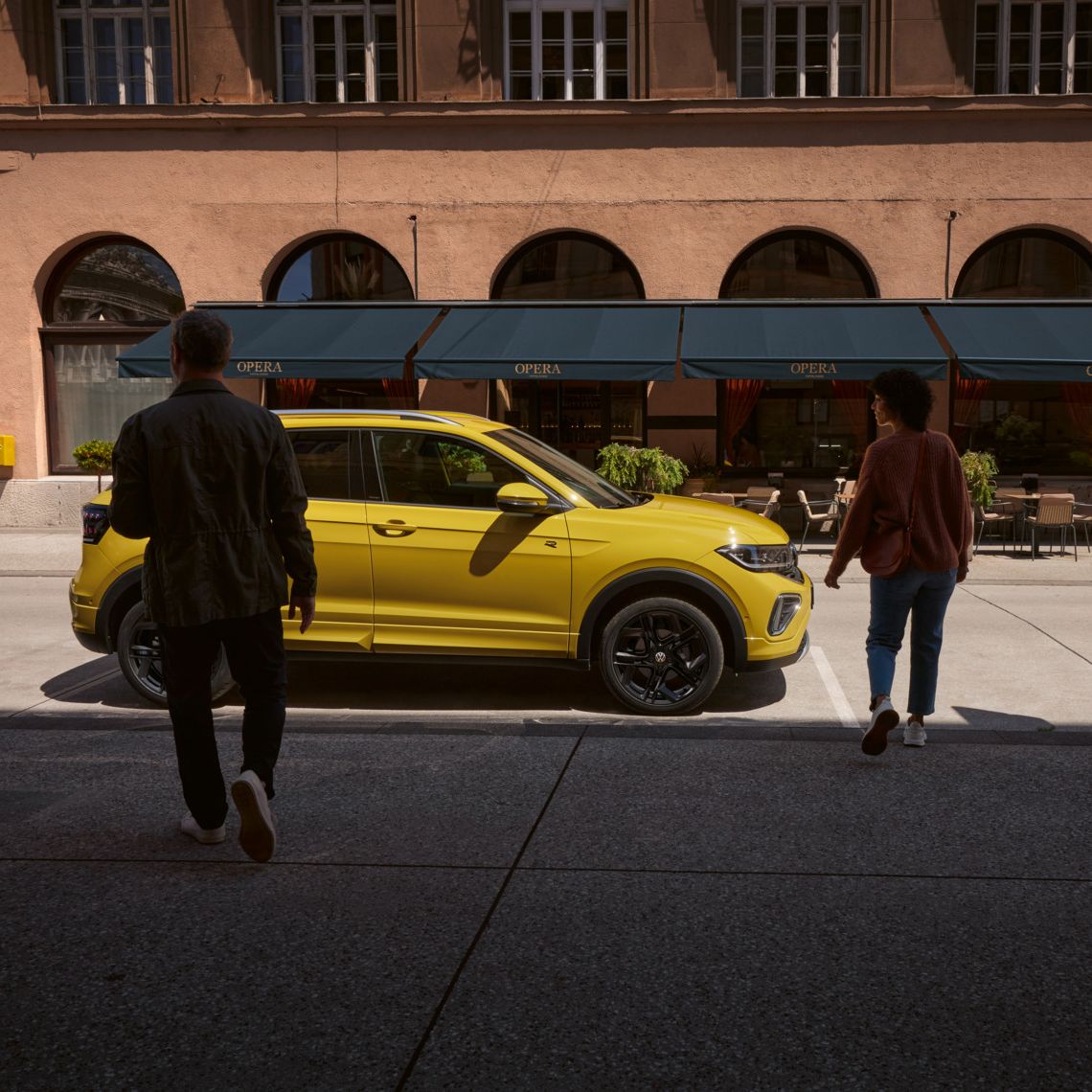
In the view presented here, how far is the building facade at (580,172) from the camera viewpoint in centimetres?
1805

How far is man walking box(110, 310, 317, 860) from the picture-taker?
420 centimetres

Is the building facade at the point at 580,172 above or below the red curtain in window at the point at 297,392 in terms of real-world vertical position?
above

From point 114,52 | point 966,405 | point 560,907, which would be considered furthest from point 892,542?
point 114,52

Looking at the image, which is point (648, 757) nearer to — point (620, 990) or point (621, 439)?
point (620, 990)

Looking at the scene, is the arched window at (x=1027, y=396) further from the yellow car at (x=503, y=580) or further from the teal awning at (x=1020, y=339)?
the yellow car at (x=503, y=580)

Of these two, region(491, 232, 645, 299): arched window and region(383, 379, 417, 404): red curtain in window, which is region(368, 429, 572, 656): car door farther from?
region(491, 232, 645, 299): arched window

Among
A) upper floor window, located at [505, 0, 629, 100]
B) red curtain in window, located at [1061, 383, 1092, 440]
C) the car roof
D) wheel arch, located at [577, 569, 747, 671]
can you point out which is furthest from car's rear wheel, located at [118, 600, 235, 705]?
red curtain in window, located at [1061, 383, 1092, 440]

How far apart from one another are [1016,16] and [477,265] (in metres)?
8.97

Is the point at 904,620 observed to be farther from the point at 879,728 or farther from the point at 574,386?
the point at 574,386

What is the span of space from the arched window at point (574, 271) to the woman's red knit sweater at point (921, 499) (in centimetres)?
1327

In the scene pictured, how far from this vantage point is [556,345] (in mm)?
16359

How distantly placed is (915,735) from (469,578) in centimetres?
258

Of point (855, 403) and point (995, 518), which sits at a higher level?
point (855, 403)

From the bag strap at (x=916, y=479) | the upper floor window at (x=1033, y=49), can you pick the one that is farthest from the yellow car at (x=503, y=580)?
the upper floor window at (x=1033, y=49)
